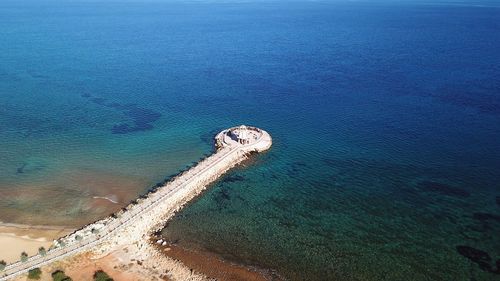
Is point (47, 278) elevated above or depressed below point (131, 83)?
below

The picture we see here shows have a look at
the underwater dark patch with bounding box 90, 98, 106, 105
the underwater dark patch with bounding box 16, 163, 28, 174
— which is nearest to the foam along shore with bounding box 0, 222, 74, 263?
the underwater dark patch with bounding box 16, 163, 28, 174

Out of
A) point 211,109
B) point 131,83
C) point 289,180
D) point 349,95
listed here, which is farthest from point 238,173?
point 131,83

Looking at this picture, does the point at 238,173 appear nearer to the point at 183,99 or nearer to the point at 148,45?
the point at 183,99

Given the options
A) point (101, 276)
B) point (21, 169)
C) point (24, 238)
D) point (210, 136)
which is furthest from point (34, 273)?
point (210, 136)

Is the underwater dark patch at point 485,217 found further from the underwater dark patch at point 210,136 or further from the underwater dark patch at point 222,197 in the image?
the underwater dark patch at point 210,136

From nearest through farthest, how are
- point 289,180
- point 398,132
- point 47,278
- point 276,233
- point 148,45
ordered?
point 47,278
point 276,233
point 289,180
point 398,132
point 148,45

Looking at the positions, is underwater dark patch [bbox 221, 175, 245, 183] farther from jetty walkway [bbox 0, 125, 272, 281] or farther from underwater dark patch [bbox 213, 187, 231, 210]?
underwater dark patch [bbox 213, 187, 231, 210]
